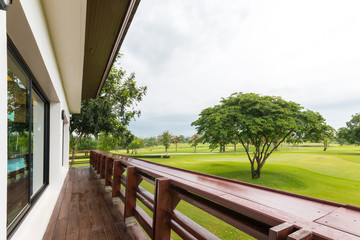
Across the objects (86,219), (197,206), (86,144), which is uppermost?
(197,206)

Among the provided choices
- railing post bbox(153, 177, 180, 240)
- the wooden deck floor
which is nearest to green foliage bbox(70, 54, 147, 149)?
the wooden deck floor

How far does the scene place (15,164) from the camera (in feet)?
5.35

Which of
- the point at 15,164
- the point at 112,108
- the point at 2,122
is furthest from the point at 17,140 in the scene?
the point at 112,108

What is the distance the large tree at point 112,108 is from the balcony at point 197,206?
7.92 m

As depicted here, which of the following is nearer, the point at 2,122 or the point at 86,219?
the point at 2,122

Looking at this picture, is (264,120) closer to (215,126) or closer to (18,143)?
(215,126)

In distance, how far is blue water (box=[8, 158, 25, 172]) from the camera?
149 cm

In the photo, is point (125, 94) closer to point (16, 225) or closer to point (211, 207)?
point (16, 225)

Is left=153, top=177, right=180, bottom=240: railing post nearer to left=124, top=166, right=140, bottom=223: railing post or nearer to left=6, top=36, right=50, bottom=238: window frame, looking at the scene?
left=124, top=166, right=140, bottom=223: railing post

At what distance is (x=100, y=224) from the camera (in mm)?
2385

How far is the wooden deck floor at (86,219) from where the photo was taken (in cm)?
213

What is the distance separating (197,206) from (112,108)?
38.5ft

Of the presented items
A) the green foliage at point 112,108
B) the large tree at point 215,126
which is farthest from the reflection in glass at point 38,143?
the large tree at point 215,126

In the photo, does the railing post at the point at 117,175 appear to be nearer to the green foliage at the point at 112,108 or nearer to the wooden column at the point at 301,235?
the wooden column at the point at 301,235
